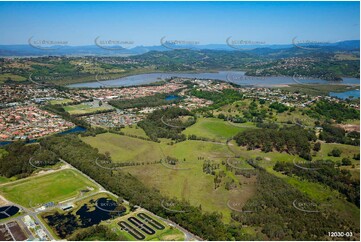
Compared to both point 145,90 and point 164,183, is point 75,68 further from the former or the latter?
point 164,183

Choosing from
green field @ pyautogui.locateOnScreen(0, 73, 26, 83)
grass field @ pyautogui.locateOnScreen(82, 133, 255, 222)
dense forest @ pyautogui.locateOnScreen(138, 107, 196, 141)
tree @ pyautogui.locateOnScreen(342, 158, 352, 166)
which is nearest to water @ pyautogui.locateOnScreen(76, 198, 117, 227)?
grass field @ pyautogui.locateOnScreen(82, 133, 255, 222)

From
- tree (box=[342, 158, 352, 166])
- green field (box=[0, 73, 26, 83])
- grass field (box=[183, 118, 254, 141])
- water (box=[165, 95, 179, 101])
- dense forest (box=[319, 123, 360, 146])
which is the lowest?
water (box=[165, 95, 179, 101])

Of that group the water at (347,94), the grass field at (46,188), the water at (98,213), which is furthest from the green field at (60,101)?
the water at (347,94)

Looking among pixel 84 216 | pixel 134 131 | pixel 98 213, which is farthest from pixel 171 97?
pixel 84 216

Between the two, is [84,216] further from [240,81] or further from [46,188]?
[240,81]

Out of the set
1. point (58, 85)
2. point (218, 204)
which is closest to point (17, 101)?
point (58, 85)

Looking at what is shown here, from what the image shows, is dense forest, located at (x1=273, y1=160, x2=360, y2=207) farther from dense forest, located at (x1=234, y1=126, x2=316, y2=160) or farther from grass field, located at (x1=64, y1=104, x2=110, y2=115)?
grass field, located at (x1=64, y1=104, x2=110, y2=115)
